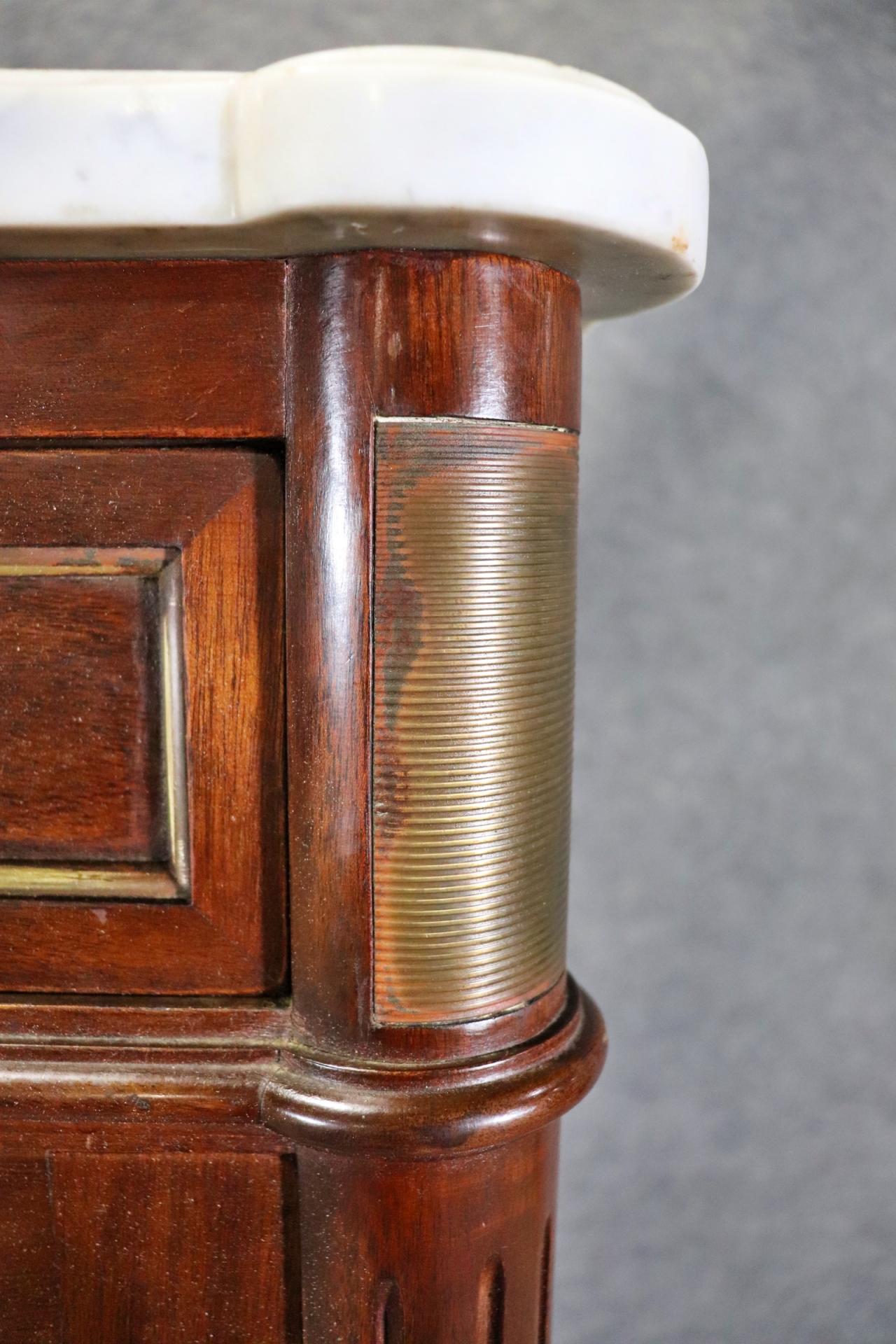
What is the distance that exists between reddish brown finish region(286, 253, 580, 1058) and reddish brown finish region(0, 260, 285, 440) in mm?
14

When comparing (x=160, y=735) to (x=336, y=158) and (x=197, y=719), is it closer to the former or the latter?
(x=197, y=719)

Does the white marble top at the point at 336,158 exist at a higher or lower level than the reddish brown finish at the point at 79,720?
higher

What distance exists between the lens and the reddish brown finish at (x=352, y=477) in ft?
1.30

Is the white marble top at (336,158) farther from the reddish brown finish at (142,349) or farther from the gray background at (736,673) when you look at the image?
the gray background at (736,673)

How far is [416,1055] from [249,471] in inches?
8.5

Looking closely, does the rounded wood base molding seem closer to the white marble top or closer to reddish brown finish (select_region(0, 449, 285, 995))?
reddish brown finish (select_region(0, 449, 285, 995))

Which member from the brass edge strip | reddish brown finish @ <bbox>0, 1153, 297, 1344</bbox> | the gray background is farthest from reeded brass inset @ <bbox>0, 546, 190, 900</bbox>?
the gray background

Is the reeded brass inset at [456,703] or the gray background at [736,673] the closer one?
the reeded brass inset at [456,703]

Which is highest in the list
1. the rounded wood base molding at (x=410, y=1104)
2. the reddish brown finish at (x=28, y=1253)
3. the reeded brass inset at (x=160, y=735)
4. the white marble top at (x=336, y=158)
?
the white marble top at (x=336, y=158)

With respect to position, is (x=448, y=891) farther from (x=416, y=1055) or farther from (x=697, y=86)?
(x=697, y=86)

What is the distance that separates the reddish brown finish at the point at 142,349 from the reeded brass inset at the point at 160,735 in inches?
1.7

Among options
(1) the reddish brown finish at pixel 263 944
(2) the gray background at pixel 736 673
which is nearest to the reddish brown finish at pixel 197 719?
(1) the reddish brown finish at pixel 263 944

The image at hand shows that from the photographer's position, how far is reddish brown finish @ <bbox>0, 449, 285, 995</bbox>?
1.36ft

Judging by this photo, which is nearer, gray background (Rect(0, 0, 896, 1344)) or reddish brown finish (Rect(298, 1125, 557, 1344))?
reddish brown finish (Rect(298, 1125, 557, 1344))
